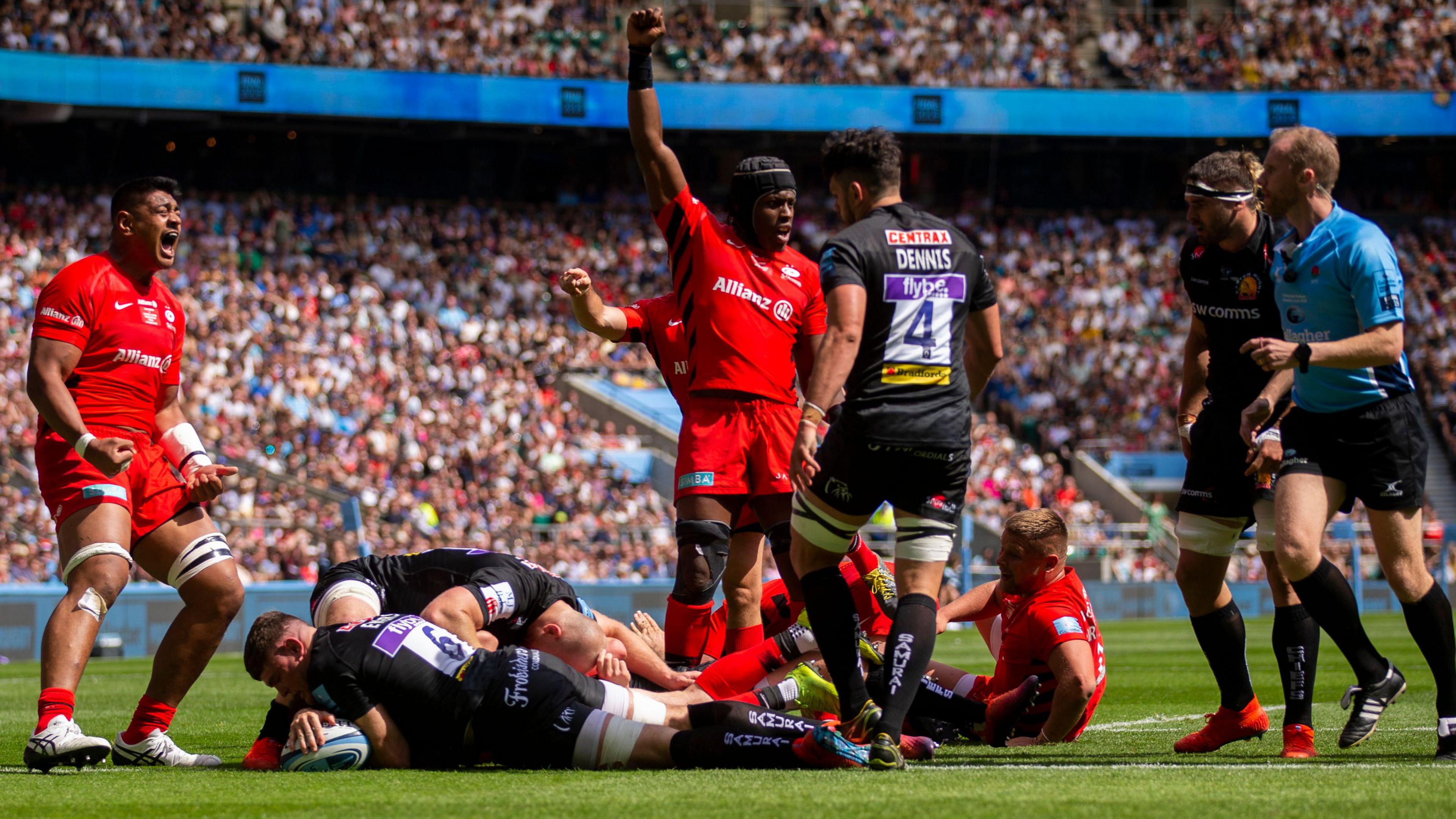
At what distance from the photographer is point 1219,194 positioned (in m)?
6.24

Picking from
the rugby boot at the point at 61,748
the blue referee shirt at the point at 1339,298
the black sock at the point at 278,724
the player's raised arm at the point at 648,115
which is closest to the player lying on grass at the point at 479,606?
the black sock at the point at 278,724

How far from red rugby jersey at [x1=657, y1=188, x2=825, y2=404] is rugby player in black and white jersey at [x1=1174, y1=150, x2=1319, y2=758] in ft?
5.76

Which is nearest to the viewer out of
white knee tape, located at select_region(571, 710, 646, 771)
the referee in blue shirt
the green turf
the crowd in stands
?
the green turf

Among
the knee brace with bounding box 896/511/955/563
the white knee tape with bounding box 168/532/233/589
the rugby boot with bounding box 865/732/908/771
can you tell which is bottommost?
the rugby boot with bounding box 865/732/908/771

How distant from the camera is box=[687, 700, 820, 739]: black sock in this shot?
5293 millimetres

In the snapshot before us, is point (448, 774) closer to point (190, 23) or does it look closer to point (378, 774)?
point (378, 774)

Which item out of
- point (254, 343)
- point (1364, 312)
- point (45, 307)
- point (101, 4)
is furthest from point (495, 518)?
point (1364, 312)

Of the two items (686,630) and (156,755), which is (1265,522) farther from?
(156,755)

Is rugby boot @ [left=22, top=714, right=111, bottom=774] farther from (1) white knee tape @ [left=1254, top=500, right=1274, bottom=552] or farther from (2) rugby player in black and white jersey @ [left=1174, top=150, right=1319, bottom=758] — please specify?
(1) white knee tape @ [left=1254, top=500, right=1274, bottom=552]

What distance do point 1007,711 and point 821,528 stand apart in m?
1.59

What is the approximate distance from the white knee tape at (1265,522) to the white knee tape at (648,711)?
271cm

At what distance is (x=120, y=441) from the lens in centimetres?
589

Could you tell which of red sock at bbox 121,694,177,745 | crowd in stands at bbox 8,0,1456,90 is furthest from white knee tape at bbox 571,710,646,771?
crowd in stands at bbox 8,0,1456,90

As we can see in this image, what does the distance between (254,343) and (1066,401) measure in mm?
16554
